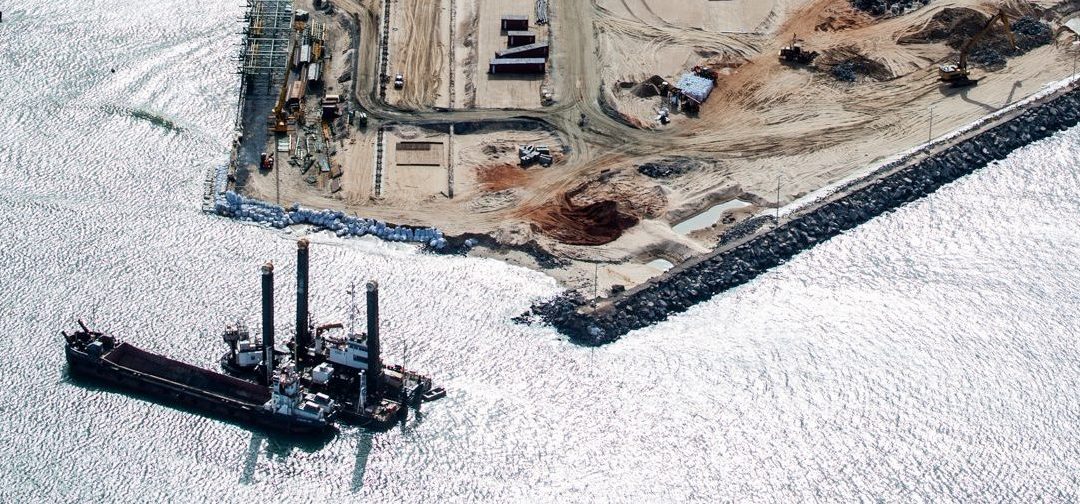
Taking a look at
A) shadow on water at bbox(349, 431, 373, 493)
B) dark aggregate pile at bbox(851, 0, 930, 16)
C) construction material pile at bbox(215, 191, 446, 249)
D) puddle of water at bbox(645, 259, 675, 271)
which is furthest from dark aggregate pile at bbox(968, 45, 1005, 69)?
shadow on water at bbox(349, 431, 373, 493)

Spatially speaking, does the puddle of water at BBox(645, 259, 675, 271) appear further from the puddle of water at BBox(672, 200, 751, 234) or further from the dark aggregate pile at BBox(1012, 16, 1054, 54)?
Answer: the dark aggregate pile at BBox(1012, 16, 1054, 54)

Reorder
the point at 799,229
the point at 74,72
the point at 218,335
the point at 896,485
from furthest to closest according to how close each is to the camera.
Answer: the point at 74,72
the point at 799,229
the point at 218,335
the point at 896,485

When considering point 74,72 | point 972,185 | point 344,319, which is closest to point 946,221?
point 972,185

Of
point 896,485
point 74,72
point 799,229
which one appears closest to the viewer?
point 896,485

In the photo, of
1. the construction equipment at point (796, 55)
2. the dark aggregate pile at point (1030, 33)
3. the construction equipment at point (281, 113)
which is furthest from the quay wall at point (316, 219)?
the dark aggregate pile at point (1030, 33)

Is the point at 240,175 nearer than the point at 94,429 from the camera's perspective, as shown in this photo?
No

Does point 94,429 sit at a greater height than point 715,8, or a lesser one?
lesser

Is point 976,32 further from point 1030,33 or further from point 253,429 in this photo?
point 253,429

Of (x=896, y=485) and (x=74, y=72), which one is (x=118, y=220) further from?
(x=896, y=485)
